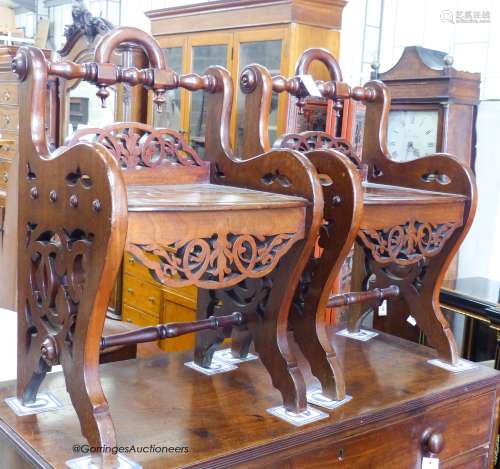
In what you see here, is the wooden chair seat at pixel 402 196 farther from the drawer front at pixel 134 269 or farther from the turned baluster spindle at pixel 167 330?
the drawer front at pixel 134 269

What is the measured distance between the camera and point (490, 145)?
270 centimetres

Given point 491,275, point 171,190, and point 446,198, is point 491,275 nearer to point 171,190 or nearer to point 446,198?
point 446,198

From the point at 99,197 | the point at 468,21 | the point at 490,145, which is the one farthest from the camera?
the point at 468,21

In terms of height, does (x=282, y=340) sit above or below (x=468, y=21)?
below

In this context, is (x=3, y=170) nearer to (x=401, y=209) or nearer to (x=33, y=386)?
(x=33, y=386)

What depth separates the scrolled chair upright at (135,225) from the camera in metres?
1.00

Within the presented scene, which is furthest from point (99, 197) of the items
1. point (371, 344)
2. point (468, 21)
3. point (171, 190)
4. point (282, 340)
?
point (468, 21)

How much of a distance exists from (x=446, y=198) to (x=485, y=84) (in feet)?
5.02

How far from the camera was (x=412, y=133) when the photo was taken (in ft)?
8.75

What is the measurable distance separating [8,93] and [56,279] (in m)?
4.23

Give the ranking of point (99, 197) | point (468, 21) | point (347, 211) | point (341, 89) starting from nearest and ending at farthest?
point (99, 197)
point (347, 211)
point (341, 89)
point (468, 21)

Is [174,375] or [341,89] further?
[341,89]

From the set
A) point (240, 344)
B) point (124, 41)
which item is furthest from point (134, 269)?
point (124, 41)

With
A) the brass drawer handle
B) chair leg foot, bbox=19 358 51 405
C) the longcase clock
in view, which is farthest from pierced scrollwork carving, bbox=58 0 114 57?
the brass drawer handle
